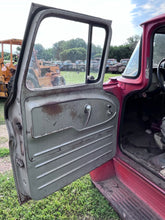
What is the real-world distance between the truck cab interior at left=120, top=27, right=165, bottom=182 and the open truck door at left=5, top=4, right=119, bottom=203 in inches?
24.6

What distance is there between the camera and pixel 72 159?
1.71m

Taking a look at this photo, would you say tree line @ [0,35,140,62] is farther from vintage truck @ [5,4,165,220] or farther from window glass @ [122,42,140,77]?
window glass @ [122,42,140,77]

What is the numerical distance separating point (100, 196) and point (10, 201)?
118 cm

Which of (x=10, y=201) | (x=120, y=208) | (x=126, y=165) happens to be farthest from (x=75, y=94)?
(x=10, y=201)

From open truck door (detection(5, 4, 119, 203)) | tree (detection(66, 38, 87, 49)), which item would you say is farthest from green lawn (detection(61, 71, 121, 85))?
tree (detection(66, 38, 87, 49))

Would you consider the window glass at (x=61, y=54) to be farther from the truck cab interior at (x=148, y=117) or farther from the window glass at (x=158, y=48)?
the window glass at (x=158, y=48)

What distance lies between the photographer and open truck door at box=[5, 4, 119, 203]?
1.30 m

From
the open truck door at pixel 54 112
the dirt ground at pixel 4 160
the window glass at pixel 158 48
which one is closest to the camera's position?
the open truck door at pixel 54 112

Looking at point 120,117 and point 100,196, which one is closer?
point 120,117

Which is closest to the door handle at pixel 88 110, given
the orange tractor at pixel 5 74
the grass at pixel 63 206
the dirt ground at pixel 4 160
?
the grass at pixel 63 206

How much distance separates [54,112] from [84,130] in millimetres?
411

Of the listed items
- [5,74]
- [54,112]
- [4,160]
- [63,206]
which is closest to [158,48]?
[54,112]

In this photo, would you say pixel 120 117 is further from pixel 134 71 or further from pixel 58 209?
pixel 58 209

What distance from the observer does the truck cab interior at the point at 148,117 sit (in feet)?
7.01
